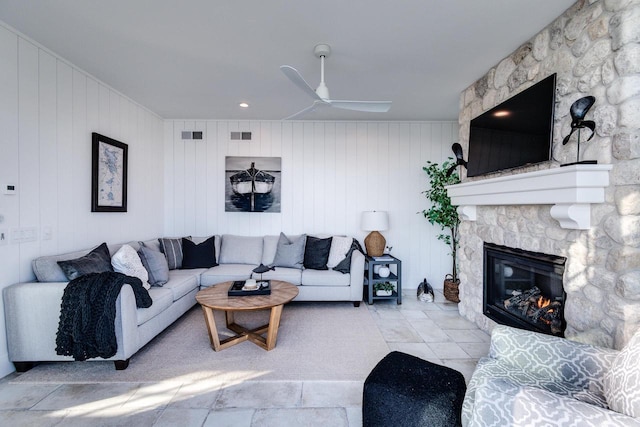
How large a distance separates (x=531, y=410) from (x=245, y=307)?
79.8 inches

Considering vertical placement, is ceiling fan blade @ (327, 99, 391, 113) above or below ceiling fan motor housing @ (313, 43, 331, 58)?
below

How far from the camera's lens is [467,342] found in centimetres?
287

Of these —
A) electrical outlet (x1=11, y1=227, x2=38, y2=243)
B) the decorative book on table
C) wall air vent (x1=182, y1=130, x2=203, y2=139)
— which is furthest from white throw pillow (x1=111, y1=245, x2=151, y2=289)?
wall air vent (x1=182, y1=130, x2=203, y2=139)

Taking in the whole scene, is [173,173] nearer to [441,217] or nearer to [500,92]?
[441,217]

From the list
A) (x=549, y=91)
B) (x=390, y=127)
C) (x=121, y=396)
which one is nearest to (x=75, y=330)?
(x=121, y=396)

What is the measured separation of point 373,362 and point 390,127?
3445 mm

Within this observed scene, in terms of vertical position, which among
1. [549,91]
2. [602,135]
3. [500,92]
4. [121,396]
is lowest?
[121,396]

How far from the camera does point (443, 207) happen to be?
4.22m

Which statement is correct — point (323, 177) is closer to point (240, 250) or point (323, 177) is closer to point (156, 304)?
point (240, 250)

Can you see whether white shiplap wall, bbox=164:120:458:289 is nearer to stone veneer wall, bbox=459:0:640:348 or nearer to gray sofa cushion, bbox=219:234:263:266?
gray sofa cushion, bbox=219:234:263:266

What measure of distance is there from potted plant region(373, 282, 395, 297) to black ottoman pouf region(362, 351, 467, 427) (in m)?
2.40

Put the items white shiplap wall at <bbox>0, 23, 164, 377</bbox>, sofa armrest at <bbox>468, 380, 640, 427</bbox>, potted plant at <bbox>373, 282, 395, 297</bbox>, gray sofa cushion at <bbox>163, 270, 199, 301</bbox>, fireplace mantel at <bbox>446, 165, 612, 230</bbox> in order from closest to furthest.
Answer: sofa armrest at <bbox>468, 380, 640, 427</bbox>, fireplace mantel at <bbox>446, 165, 612, 230</bbox>, white shiplap wall at <bbox>0, 23, 164, 377</bbox>, gray sofa cushion at <bbox>163, 270, 199, 301</bbox>, potted plant at <bbox>373, 282, 395, 297</bbox>

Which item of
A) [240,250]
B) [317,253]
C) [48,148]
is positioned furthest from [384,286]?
[48,148]

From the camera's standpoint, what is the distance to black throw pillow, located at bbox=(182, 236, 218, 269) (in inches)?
157
